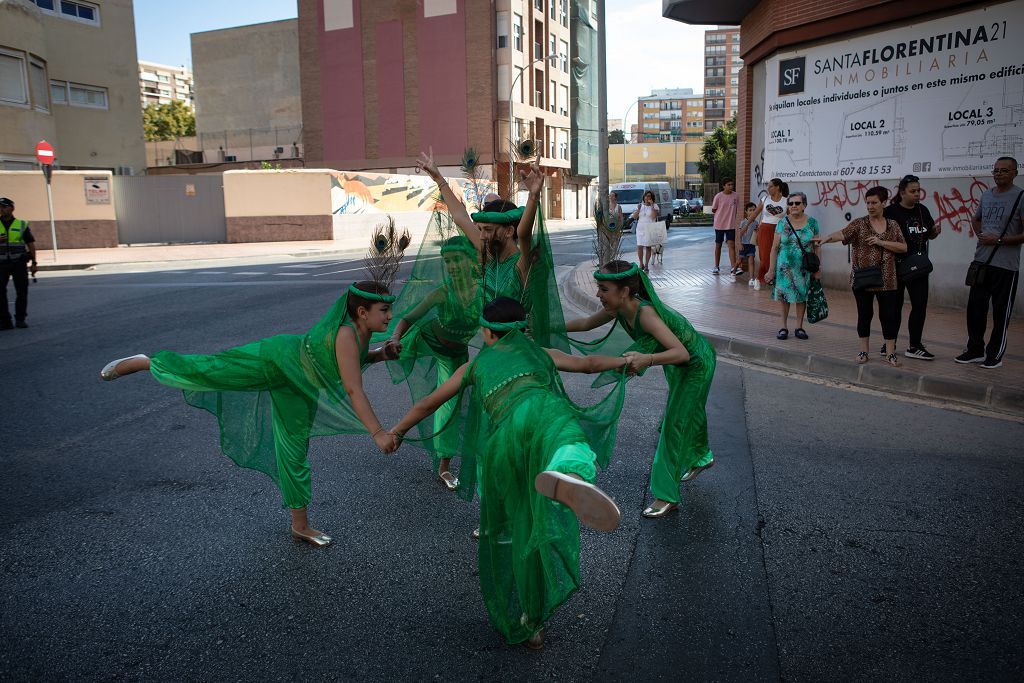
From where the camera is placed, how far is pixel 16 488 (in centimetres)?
467

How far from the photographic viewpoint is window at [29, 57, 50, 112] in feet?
99.3

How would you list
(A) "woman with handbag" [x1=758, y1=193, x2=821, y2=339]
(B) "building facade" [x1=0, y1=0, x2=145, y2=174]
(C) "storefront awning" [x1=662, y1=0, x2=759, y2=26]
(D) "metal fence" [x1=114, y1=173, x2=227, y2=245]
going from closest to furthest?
1. (A) "woman with handbag" [x1=758, y1=193, x2=821, y2=339]
2. (C) "storefront awning" [x1=662, y1=0, x2=759, y2=26]
3. (D) "metal fence" [x1=114, y1=173, x2=227, y2=245]
4. (B) "building facade" [x1=0, y1=0, x2=145, y2=174]

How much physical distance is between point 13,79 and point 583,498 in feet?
112

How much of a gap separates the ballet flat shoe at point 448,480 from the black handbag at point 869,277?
184 inches

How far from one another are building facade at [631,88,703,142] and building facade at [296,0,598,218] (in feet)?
429

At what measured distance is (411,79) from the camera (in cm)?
4750

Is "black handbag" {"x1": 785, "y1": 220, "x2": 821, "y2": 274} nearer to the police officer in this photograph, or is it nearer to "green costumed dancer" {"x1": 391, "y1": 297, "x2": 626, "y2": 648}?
"green costumed dancer" {"x1": 391, "y1": 297, "x2": 626, "y2": 648}

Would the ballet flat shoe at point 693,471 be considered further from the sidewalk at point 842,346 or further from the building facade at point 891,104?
the building facade at point 891,104

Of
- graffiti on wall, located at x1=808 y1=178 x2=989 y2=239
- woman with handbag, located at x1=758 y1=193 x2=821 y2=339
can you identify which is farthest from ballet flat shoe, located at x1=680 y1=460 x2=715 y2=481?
graffiti on wall, located at x1=808 y1=178 x2=989 y2=239

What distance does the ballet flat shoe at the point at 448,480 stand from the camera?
Answer: 15.5 ft

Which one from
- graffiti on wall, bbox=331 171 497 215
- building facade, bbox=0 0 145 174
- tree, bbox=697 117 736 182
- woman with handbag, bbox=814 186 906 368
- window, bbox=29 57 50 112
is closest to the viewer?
woman with handbag, bbox=814 186 906 368

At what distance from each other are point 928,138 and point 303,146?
44476 millimetres

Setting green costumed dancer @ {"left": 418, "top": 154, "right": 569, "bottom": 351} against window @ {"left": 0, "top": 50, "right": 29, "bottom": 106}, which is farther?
window @ {"left": 0, "top": 50, "right": 29, "bottom": 106}

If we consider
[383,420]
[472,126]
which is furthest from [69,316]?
[472,126]
